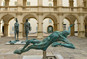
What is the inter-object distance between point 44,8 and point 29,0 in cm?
1745

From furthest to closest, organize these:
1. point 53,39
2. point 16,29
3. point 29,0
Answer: point 29,0
point 16,29
point 53,39

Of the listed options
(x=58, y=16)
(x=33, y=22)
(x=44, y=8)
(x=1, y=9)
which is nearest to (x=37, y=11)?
(x=44, y=8)

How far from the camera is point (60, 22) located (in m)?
17.6

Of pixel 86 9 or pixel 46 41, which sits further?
pixel 86 9

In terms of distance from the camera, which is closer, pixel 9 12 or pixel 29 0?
pixel 9 12

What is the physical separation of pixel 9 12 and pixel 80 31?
14768 mm

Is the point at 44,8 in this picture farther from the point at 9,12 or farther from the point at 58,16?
the point at 9,12

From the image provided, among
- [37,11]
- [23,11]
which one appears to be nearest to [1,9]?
[23,11]

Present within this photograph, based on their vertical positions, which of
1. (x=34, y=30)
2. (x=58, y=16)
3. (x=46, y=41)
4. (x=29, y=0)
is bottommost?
(x=34, y=30)

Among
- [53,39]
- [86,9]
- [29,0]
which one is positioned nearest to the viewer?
[53,39]

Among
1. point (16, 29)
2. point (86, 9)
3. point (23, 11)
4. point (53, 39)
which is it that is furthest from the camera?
point (86, 9)

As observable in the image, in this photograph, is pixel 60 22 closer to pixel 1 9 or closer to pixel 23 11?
pixel 23 11

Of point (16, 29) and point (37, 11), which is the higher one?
point (37, 11)

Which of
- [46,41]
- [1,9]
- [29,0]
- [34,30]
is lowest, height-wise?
[34,30]
